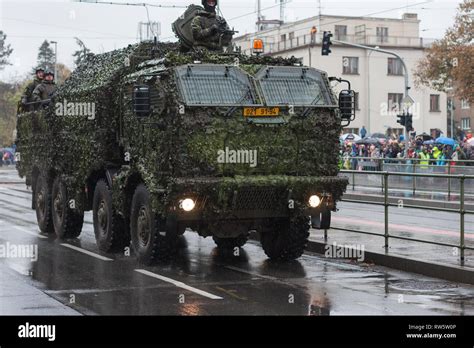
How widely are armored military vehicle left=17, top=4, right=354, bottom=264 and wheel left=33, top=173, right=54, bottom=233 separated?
11.0 feet

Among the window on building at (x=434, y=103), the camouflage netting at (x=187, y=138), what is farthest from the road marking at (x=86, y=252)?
the window on building at (x=434, y=103)

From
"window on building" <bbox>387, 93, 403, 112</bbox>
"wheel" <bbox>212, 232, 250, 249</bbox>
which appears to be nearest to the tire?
"wheel" <bbox>212, 232, 250, 249</bbox>

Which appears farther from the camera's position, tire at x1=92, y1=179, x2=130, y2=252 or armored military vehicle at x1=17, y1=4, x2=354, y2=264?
tire at x1=92, y1=179, x2=130, y2=252

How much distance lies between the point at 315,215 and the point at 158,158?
8.31ft

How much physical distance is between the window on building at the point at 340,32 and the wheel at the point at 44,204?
56.5m

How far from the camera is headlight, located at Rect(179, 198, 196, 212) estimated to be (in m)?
11.8

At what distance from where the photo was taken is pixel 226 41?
15.1 metres

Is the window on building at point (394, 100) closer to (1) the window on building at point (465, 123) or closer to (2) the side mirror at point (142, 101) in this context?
(1) the window on building at point (465, 123)

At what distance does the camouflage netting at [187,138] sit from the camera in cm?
1195

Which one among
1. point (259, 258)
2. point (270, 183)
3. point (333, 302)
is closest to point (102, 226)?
point (259, 258)

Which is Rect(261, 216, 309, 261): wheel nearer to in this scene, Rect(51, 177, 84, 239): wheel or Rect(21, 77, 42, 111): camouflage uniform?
Rect(51, 177, 84, 239): wheel

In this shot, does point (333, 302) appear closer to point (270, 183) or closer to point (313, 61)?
point (270, 183)

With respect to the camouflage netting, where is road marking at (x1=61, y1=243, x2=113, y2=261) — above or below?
below

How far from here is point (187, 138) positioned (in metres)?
11.9
